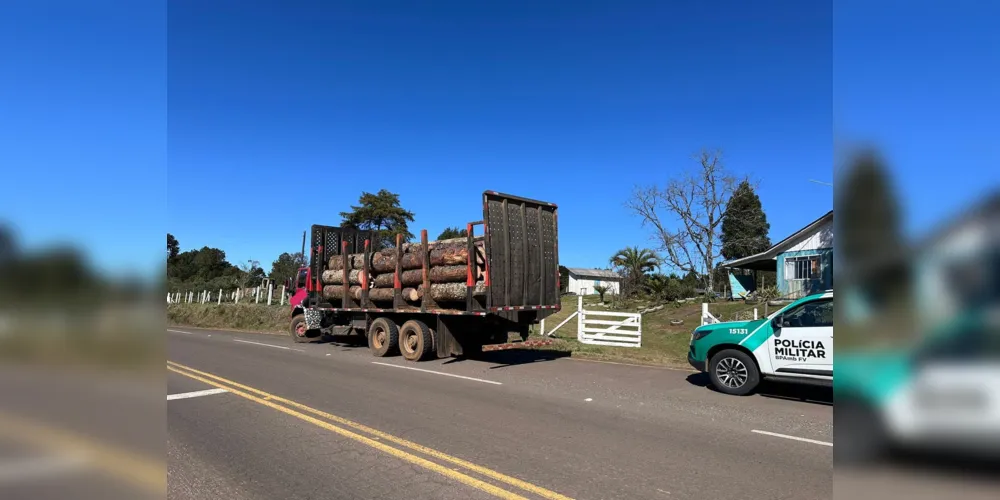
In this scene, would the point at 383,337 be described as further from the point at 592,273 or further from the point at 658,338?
the point at 592,273

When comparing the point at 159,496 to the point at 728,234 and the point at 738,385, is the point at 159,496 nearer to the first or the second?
the point at 738,385

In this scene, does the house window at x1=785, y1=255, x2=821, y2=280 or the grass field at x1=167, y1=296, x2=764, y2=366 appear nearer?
the grass field at x1=167, y1=296, x2=764, y2=366

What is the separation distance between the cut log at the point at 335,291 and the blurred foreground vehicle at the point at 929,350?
1613cm

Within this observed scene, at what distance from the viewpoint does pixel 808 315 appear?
8.38 meters

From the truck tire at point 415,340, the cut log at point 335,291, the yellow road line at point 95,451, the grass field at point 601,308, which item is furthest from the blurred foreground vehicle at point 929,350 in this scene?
the cut log at point 335,291

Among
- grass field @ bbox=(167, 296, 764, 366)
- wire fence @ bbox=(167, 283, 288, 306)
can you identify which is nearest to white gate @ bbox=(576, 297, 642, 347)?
grass field @ bbox=(167, 296, 764, 366)

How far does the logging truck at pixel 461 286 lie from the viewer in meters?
12.6

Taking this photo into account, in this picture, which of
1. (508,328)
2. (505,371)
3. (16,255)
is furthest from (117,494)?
(508,328)

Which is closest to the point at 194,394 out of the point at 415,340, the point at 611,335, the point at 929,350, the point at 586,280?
the point at 415,340

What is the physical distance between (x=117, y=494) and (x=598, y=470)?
438 centimetres

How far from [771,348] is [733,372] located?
744 mm

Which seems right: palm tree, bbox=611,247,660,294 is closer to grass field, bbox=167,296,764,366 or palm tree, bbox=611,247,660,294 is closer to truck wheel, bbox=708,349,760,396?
grass field, bbox=167,296,764,366

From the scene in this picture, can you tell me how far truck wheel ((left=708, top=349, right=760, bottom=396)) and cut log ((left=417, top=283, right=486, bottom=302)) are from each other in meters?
5.11

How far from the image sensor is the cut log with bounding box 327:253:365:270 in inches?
653
